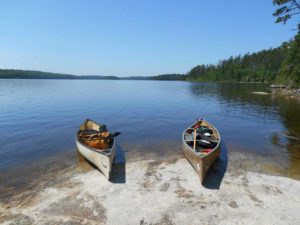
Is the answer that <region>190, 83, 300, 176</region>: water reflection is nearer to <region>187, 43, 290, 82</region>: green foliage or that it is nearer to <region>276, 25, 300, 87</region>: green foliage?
<region>276, 25, 300, 87</region>: green foliage

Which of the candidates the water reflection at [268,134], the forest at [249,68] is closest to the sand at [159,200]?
the water reflection at [268,134]

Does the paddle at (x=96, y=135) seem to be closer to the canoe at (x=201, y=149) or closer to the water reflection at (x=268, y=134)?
the canoe at (x=201, y=149)

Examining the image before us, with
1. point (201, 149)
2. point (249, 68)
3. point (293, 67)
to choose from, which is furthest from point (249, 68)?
point (201, 149)

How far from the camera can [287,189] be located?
30.8ft

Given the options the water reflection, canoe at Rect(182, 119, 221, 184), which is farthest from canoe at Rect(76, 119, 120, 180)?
the water reflection

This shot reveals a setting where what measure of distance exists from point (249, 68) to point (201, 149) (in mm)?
159077

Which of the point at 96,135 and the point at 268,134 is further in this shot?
the point at 268,134

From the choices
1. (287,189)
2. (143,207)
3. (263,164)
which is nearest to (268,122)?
(263,164)

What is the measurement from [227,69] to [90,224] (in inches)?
6691

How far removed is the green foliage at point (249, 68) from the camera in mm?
135375

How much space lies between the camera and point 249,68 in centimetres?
15238

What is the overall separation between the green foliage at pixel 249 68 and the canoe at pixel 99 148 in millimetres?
138749

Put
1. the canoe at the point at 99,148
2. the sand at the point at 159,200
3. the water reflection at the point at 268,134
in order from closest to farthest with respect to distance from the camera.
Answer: the sand at the point at 159,200, the canoe at the point at 99,148, the water reflection at the point at 268,134

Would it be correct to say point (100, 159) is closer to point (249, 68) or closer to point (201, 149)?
point (201, 149)
